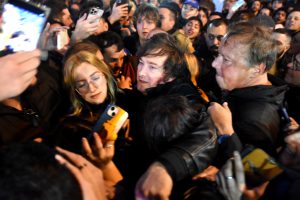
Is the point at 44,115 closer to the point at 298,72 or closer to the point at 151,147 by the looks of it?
the point at 151,147

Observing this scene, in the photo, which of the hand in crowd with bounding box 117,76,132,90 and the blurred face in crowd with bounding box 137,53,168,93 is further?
the hand in crowd with bounding box 117,76,132,90

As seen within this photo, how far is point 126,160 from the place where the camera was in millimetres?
1450

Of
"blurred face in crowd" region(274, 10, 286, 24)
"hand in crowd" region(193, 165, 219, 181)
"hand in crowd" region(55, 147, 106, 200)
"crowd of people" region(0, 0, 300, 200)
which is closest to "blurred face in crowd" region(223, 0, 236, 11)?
"blurred face in crowd" region(274, 10, 286, 24)

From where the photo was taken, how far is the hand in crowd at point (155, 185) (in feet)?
3.08

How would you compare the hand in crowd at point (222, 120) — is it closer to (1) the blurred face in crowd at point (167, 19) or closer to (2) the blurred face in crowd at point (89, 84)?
(2) the blurred face in crowd at point (89, 84)

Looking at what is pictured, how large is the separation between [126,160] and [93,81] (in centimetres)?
77

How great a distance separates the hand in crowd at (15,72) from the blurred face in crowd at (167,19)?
3.48 meters

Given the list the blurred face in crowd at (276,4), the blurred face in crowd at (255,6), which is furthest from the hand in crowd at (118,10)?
the blurred face in crowd at (276,4)

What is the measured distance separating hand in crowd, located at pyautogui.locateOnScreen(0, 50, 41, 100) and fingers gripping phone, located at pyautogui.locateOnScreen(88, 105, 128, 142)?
0.43 metres

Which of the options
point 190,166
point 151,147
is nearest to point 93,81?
point 151,147

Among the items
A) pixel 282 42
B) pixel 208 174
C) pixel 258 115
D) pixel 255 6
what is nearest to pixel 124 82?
pixel 258 115

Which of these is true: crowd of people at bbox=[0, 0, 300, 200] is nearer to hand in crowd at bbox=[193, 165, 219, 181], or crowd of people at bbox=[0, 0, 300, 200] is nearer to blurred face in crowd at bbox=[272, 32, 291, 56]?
hand in crowd at bbox=[193, 165, 219, 181]

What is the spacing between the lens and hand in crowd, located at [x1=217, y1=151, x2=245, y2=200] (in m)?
0.92

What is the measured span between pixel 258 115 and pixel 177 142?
69 centimetres
